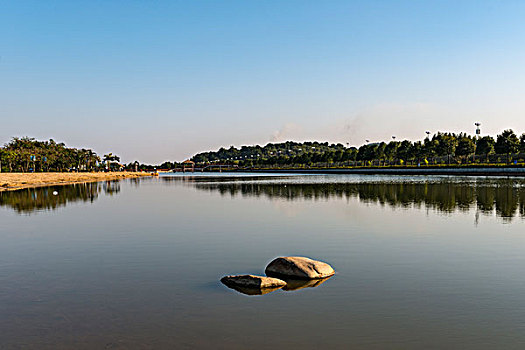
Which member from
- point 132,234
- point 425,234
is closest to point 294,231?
point 425,234

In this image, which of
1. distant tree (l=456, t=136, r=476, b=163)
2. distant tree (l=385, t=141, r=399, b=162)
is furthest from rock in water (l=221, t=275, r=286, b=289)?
distant tree (l=385, t=141, r=399, b=162)

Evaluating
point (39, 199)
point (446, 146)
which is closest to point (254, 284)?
point (39, 199)

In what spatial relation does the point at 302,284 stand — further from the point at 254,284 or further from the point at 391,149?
the point at 391,149

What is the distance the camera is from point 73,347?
25.6ft

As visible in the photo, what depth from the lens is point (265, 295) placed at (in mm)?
10820

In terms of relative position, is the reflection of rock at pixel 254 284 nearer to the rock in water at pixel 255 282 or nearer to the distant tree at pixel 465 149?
the rock in water at pixel 255 282

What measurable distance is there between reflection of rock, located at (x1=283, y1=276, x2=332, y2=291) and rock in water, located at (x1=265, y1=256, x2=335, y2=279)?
0.19 meters

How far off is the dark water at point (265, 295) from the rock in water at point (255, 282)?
1.01 ft

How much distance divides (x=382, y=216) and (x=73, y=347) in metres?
21.3

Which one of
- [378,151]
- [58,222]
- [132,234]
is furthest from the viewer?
[378,151]

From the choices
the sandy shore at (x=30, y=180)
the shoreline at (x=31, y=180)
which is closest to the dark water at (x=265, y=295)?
the shoreline at (x=31, y=180)

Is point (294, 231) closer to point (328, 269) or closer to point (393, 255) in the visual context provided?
point (393, 255)

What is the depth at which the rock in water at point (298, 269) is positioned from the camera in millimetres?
12242

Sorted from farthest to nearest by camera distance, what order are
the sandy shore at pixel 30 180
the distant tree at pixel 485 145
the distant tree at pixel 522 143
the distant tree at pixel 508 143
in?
the distant tree at pixel 485 145 < the distant tree at pixel 522 143 < the distant tree at pixel 508 143 < the sandy shore at pixel 30 180
